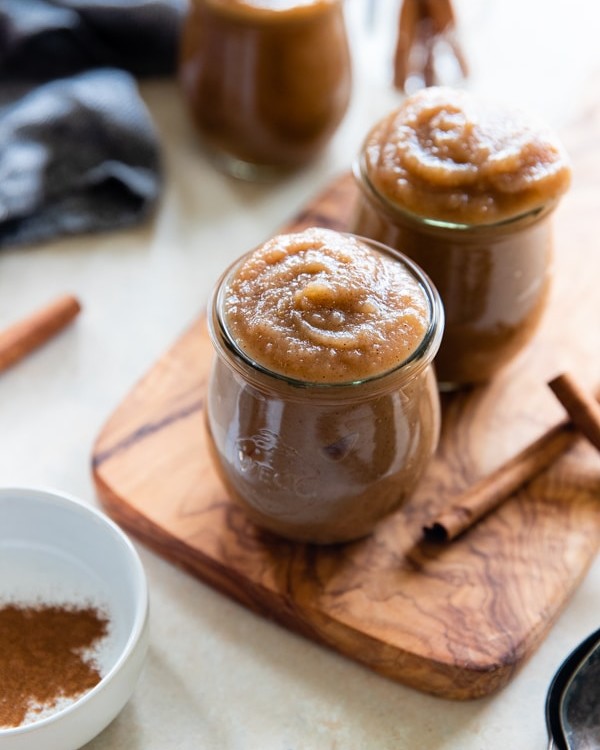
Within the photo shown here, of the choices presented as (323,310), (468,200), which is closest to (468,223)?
(468,200)

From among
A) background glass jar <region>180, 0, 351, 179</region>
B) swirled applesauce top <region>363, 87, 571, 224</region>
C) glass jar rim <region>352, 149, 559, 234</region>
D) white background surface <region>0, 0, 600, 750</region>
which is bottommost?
white background surface <region>0, 0, 600, 750</region>

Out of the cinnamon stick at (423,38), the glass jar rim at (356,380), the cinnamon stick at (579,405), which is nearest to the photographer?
the glass jar rim at (356,380)

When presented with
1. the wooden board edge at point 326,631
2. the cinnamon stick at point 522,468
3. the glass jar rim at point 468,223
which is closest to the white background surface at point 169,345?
the wooden board edge at point 326,631

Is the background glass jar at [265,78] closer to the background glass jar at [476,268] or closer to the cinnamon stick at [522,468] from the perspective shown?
the background glass jar at [476,268]

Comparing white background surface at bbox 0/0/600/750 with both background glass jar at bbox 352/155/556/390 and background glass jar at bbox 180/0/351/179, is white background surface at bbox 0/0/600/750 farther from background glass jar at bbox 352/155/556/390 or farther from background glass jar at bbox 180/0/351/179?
background glass jar at bbox 352/155/556/390

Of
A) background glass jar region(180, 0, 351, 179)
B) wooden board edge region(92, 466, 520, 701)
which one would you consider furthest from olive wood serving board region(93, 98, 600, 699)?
background glass jar region(180, 0, 351, 179)

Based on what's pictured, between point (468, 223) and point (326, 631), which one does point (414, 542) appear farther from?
point (468, 223)

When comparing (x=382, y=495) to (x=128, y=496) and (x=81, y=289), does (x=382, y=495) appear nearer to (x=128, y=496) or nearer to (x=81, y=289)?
(x=128, y=496)
